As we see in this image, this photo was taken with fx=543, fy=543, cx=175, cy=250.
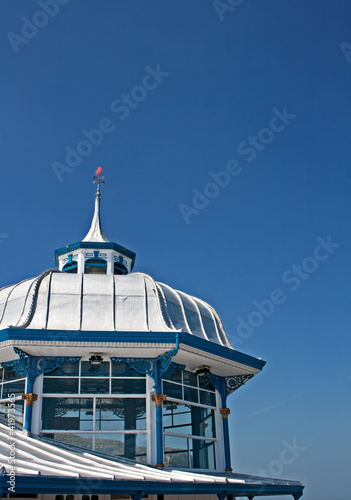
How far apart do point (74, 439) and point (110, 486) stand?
4248mm

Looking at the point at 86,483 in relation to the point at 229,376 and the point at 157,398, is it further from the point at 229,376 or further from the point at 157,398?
the point at 229,376

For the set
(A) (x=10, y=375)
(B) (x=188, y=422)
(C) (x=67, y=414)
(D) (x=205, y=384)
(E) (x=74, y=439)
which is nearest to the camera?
(E) (x=74, y=439)

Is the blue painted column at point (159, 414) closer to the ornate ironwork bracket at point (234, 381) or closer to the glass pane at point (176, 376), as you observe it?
the glass pane at point (176, 376)

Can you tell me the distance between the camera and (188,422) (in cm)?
1602

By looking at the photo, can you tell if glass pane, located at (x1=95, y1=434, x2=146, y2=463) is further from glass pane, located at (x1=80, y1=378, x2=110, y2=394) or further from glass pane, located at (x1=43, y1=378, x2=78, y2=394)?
glass pane, located at (x1=43, y1=378, x2=78, y2=394)

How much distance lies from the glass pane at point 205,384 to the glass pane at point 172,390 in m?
1.15

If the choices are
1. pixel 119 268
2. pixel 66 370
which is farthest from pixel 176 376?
pixel 119 268

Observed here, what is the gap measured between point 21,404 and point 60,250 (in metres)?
7.45

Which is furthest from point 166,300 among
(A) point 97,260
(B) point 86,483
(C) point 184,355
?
(B) point 86,483

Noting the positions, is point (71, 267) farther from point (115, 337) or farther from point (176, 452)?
point (176, 452)

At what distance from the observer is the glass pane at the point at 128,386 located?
50.1 feet

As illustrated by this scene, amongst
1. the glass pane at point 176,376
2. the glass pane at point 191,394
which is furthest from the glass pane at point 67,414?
the glass pane at point 191,394

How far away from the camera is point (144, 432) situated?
588 inches

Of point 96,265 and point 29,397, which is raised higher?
point 96,265
